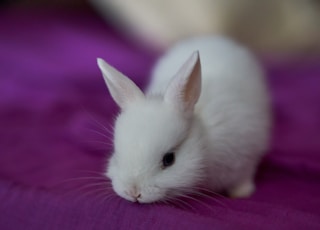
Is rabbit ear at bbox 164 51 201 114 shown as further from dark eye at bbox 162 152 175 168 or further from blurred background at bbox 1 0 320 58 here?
blurred background at bbox 1 0 320 58

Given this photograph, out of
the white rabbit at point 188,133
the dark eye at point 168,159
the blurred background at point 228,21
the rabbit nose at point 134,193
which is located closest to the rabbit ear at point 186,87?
the white rabbit at point 188,133

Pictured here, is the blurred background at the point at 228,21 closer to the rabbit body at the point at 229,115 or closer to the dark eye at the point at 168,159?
the rabbit body at the point at 229,115

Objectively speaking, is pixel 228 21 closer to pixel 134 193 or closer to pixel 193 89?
pixel 193 89

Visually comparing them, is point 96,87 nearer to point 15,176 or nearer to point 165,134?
point 15,176

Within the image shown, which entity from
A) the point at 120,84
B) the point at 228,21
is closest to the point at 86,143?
the point at 120,84

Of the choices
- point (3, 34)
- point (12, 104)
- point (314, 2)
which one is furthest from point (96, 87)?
point (314, 2)

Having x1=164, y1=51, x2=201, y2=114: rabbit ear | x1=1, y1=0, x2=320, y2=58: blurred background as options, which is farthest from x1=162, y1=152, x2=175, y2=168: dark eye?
x1=1, y1=0, x2=320, y2=58: blurred background
